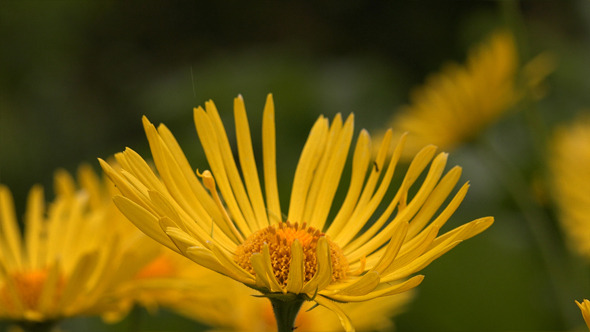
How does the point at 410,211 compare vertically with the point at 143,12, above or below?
below

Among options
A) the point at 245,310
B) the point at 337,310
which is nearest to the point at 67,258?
the point at 245,310

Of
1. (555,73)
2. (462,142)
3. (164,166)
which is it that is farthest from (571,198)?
(555,73)

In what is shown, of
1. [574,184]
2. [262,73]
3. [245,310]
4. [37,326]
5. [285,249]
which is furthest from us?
[262,73]

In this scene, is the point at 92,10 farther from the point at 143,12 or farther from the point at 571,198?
the point at 571,198

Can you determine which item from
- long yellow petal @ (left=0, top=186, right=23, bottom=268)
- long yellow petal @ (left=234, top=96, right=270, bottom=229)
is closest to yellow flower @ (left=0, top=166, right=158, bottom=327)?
long yellow petal @ (left=0, top=186, right=23, bottom=268)

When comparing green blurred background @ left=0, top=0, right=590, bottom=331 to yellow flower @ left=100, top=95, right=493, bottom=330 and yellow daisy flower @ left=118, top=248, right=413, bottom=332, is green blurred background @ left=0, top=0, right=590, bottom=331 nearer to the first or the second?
yellow daisy flower @ left=118, top=248, right=413, bottom=332

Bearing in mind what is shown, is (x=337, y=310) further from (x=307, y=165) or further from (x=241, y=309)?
(x=241, y=309)

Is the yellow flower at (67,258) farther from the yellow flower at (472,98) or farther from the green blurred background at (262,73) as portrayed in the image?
the green blurred background at (262,73)
